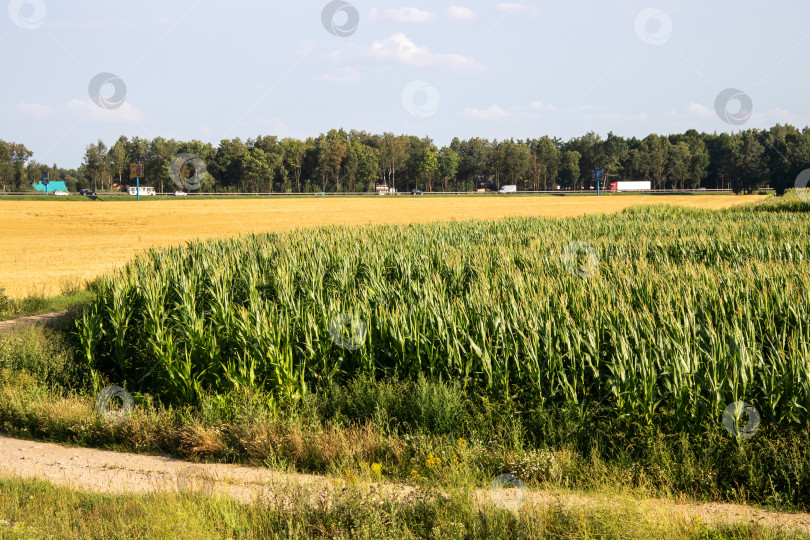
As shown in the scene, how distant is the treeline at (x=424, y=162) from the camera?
132 metres

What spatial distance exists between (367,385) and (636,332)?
3.56 metres

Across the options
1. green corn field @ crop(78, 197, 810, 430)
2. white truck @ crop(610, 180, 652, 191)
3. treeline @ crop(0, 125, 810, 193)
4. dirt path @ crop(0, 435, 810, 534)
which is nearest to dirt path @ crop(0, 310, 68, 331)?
green corn field @ crop(78, 197, 810, 430)

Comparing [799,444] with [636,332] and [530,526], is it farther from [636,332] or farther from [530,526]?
[530,526]

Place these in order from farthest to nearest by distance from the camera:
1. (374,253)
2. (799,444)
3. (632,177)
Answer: (632,177)
(374,253)
(799,444)

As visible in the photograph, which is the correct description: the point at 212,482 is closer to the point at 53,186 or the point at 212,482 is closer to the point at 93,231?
the point at 93,231

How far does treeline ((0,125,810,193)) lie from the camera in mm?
132250

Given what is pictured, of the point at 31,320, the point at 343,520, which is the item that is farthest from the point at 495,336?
the point at 31,320

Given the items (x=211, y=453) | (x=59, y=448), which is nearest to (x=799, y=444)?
(x=211, y=453)

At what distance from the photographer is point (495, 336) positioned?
27.7 feet

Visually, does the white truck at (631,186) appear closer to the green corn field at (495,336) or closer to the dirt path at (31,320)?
the green corn field at (495,336)

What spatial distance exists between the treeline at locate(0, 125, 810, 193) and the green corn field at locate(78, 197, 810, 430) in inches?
4631

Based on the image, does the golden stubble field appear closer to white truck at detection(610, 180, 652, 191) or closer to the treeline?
the treeline

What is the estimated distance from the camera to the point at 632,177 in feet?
531

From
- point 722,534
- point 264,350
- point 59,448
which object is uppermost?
point 264,350
